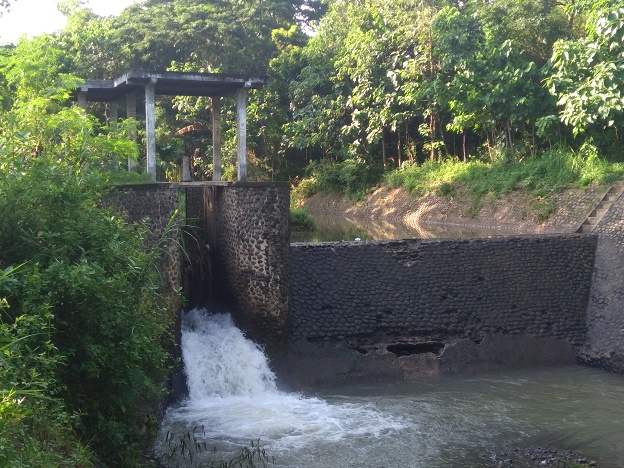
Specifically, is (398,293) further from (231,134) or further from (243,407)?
(231,134)

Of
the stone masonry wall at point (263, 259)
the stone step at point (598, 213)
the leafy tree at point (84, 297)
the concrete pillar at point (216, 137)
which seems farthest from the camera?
the concrete pillar at point (216, 137)

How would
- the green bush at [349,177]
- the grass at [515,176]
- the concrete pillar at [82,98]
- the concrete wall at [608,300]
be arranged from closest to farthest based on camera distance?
1. the concrete wall at [608,300]
2. the concrete pillar at [82,98]
3. the grass at [515,176]
4. the green bush at [349,177]

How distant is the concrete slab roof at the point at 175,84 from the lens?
14.0m

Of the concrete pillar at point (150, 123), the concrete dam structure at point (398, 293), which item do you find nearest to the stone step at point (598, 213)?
the concrete dam structure at point (398, 293)

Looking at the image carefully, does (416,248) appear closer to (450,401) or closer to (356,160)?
(450,401)

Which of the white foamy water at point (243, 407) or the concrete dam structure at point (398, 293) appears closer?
the white foamy water at point (243, 407)

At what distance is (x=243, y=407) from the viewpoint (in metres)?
9.78

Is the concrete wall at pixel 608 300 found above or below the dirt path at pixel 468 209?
below

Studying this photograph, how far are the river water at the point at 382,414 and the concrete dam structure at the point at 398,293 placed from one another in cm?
42

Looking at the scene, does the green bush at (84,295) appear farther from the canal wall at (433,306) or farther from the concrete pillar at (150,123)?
the concrete pillar at (150,123)

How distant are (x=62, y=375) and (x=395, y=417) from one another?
4794 mm

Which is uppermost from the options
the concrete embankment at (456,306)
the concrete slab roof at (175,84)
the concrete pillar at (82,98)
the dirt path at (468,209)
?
the concrete slab roof at (175,84)

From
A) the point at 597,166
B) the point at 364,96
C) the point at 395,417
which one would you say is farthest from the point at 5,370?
the point at 364,96

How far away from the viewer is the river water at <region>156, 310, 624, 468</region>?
26.6ft
